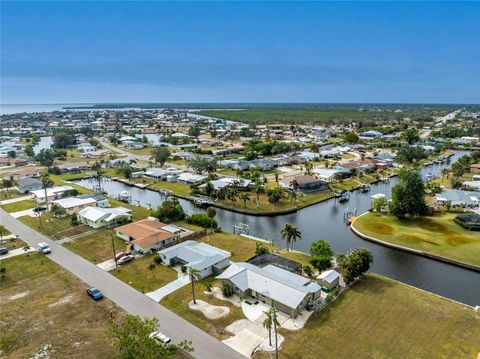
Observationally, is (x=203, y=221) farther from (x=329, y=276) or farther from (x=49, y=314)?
(x=49, y=314)

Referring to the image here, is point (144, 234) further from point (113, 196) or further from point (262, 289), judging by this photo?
point (113, 196)

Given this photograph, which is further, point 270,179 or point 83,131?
point 83,131

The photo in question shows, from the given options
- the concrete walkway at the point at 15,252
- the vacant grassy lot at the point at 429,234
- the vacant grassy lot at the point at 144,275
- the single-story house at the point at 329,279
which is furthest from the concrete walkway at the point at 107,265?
the vacant grassy lot at the point at 429,234

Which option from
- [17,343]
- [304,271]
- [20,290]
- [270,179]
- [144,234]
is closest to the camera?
[17,343]

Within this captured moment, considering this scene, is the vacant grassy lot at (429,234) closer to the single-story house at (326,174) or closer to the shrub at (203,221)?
the shrub at (203,221)

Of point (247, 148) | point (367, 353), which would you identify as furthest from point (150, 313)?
point (247, 148)

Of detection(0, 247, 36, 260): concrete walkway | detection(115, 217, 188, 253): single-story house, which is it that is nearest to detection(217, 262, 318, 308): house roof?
detection(115, 217, 188, 253): single-story house

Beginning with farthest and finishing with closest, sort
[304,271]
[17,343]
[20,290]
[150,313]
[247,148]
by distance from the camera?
[247,148] → [304,271] → [20,290] → [150,313] → [17,343]
